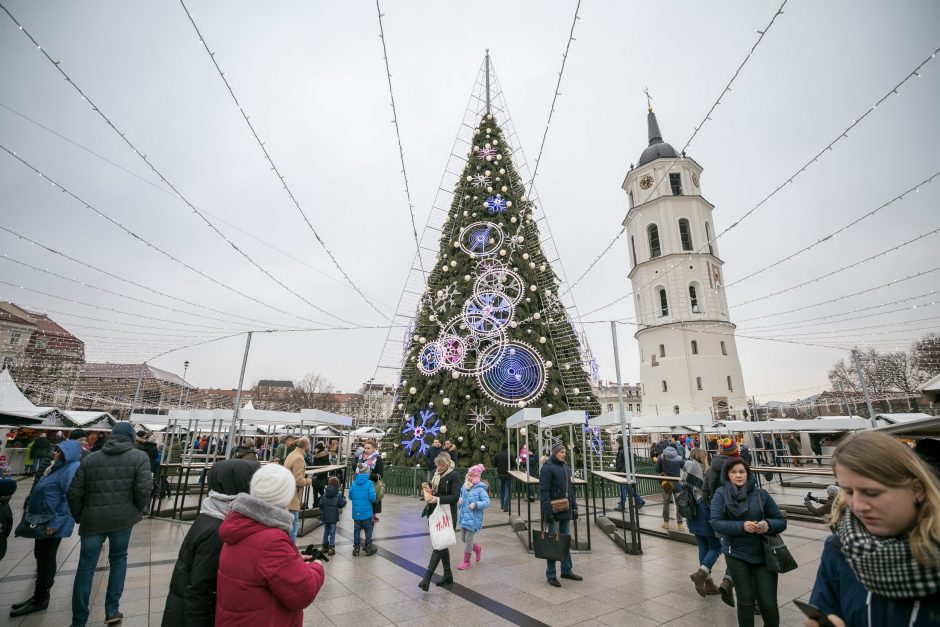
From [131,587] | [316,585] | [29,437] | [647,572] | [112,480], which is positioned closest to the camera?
[316,585]

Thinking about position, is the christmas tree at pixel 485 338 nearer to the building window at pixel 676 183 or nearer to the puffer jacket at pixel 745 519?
the puffer jacket at pixel 745 519

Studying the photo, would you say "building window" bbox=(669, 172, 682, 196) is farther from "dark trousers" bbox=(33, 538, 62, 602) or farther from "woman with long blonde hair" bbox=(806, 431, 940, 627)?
"dark trousers" bbox=(33, 538, 62, 602)

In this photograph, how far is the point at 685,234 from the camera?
35.4 metres

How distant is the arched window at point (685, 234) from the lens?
35000 millimetres

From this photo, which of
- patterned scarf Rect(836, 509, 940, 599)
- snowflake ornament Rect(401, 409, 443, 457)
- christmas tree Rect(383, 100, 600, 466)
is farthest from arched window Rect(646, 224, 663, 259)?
patterned scarf Rect(836, 509, 940, 599)

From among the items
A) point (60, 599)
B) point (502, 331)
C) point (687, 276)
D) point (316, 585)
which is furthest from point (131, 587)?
point (687, 276)

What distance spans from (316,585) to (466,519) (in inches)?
175

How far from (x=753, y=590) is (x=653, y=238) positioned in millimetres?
36789

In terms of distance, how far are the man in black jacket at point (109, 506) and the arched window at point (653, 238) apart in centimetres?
3768

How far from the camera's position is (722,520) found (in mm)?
3768

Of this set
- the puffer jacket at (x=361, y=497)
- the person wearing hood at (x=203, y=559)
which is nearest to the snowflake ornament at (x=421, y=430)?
the puffer jacket at (x=361, y=497)

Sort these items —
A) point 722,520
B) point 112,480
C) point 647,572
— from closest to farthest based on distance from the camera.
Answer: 1. point 722,520
2. point 112,480
3. point 647,572

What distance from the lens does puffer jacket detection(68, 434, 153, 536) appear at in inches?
157

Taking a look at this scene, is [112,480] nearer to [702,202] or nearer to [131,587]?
[131,587]
